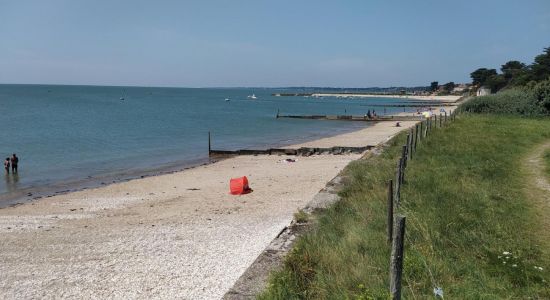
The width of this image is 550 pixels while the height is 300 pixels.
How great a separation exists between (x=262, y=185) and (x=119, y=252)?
965 centimetres

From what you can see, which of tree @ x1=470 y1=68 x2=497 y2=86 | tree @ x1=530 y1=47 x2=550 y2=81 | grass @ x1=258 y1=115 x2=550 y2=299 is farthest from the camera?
tree @ x1=470 y1=68 x2=497 y2=86

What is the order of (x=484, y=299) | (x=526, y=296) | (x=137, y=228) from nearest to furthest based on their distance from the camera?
1. (x=484, y=299)
2. (x=526, y=296)
3. (x=137, y=228)

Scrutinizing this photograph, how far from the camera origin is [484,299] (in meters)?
4.93

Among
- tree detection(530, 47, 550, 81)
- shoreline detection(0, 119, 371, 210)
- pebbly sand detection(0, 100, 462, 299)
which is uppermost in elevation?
tree detection(530, 47, 550, 81)

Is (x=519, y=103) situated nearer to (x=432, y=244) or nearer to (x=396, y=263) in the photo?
(x=432, y=244)

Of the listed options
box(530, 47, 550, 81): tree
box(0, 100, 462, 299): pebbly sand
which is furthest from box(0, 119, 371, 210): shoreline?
box(530, 47, 550, 81): tree

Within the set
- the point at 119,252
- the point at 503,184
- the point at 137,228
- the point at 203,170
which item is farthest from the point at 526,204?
the point at 203,170

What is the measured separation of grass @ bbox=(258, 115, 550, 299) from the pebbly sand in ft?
8.54

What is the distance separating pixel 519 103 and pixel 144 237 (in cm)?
3425

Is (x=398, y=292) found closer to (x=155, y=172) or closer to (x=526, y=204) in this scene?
(x=526, y=204)

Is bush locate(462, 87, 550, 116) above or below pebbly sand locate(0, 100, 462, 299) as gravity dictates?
above

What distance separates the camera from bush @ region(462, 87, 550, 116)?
36406 millimetres

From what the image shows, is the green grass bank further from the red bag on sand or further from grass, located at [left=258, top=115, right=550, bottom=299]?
the red bag on sand

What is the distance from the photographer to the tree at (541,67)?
6429 cm
